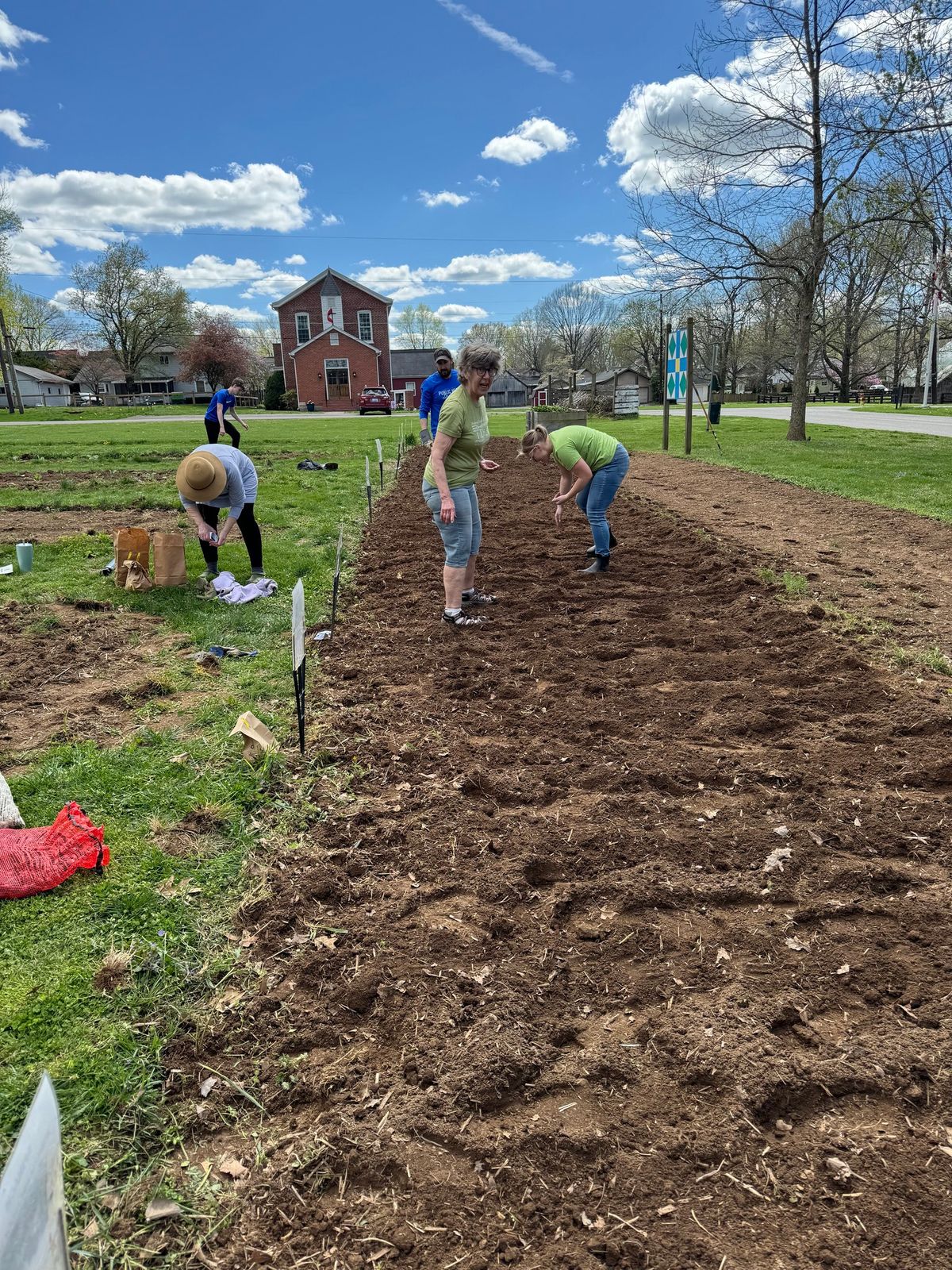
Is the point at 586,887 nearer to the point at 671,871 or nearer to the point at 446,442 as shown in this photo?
the point at 671,871

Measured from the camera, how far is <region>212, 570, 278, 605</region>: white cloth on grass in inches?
255

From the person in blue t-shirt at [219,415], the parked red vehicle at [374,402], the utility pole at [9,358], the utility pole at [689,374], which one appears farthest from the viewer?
the utility pole at [9,358]

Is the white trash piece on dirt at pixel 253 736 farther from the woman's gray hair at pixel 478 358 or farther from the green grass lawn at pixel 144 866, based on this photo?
the woman's gray hair at pixel 478 358

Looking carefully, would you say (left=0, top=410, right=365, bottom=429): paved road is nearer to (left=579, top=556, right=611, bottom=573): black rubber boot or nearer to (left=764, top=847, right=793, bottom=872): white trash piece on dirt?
(left=579, top=556, right=611, bottom=573): black rubber boot

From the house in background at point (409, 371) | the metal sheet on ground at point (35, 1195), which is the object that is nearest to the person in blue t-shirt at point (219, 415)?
the metal sheet on ground at point (35, 1195)

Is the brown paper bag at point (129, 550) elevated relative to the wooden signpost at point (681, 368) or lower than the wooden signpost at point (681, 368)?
lower

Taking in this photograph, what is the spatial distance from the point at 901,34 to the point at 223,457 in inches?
526

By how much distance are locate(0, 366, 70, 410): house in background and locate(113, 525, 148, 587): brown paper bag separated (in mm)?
77795

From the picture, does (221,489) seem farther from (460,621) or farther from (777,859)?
(777,859)

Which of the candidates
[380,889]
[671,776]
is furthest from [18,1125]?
[671,776]

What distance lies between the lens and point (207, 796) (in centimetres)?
343

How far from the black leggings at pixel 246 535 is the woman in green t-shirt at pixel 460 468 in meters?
1.87

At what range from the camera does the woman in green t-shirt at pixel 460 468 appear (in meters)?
5.23

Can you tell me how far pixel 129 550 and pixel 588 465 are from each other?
12.9 ft
